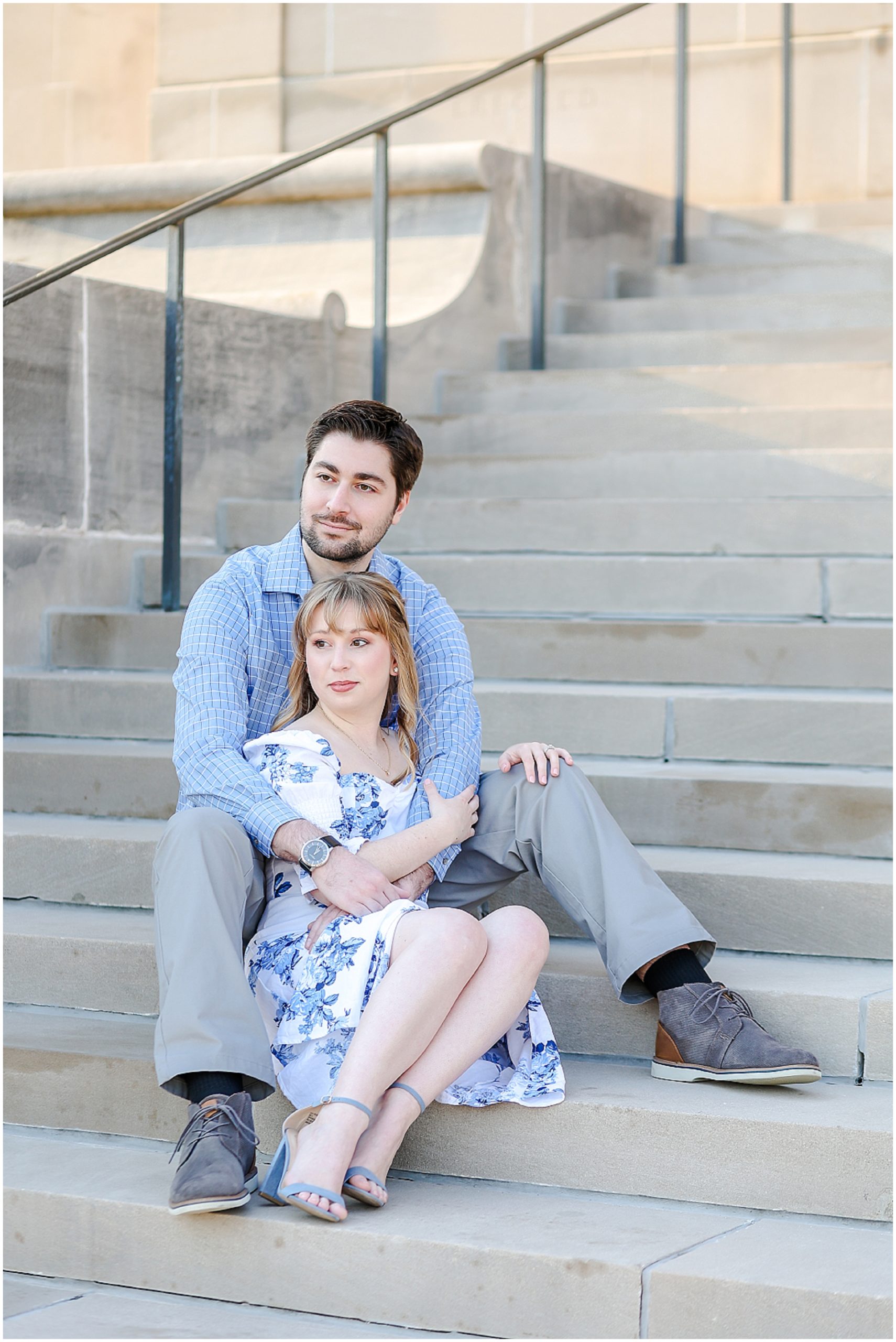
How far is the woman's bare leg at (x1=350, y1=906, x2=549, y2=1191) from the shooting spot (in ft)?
7.68

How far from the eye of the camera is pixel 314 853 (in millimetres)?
2547

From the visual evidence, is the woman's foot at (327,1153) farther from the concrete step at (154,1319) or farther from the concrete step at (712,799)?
the concrete step at (712,799)

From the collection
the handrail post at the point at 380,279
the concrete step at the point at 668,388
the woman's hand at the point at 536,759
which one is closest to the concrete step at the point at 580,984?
the woman's hand at the point at 536,759

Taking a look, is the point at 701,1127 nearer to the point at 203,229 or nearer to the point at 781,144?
the point at 203,229

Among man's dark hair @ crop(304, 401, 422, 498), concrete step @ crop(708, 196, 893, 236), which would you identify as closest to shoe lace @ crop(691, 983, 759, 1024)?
man's dark hair @ crop(304, 401, 422, 498)

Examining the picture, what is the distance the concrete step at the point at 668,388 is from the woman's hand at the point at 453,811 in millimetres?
2343

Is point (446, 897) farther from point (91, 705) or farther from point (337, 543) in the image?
point (91, 705)

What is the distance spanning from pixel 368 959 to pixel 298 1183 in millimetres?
373

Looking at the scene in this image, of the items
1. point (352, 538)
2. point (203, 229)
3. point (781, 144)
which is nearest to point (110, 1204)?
point (352, 538)

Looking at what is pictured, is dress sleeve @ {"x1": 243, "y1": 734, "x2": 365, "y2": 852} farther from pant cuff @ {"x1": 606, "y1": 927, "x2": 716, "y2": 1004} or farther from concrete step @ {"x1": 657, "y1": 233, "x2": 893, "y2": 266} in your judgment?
concrete step @ {"x1": 657, "y1": 233, "x2": 893, "y2": 266}

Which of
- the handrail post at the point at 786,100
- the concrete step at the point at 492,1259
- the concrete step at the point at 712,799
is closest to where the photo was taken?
the concrete step at the point at 492,1259

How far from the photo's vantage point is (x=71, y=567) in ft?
14.3

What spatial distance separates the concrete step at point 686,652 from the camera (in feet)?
12.3

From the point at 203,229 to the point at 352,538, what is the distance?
3.39 metres
